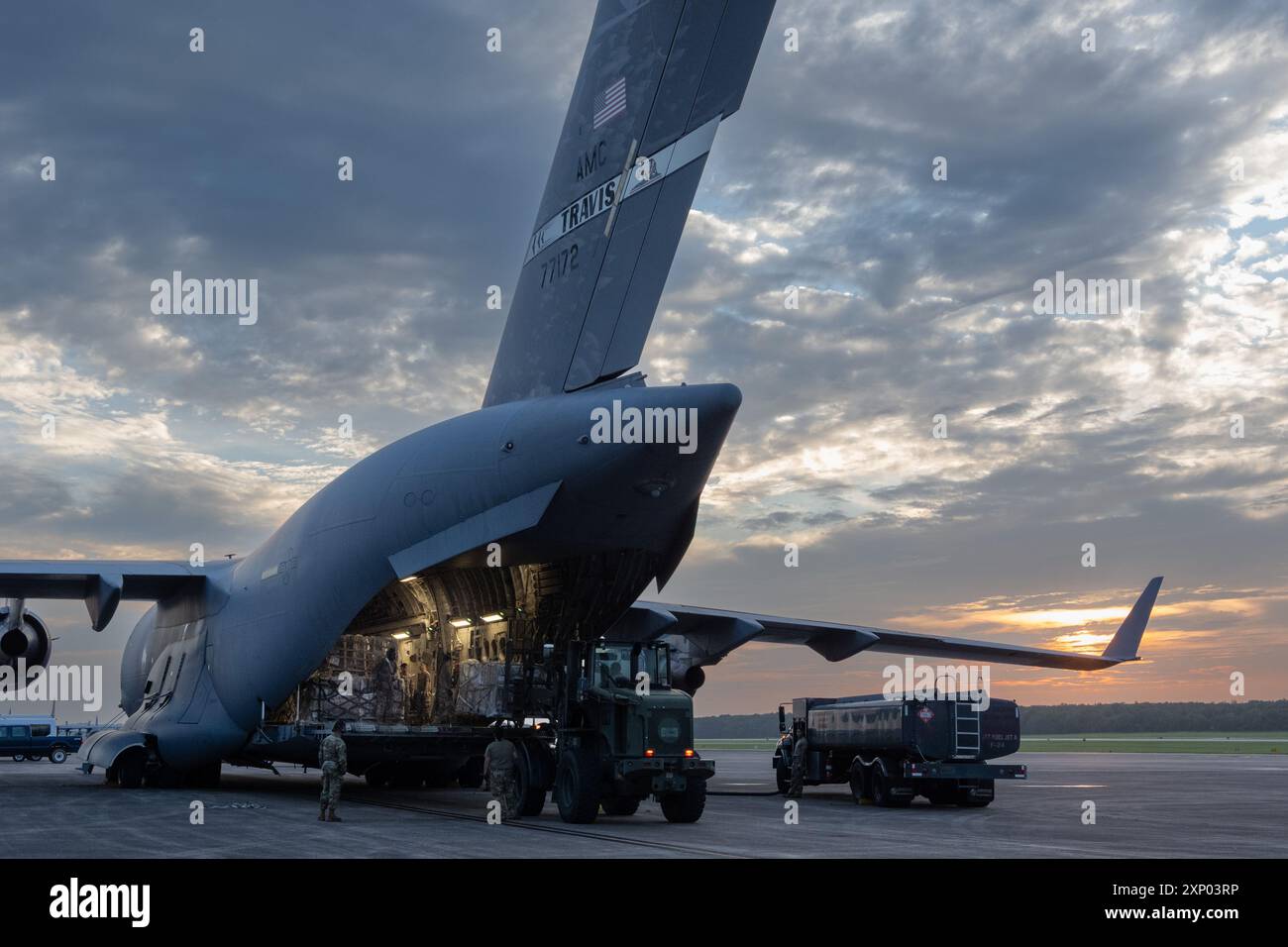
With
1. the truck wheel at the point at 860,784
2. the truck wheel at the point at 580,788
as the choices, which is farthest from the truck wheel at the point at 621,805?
the truck wheel at the point at 860,784

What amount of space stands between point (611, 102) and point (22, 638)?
17752 mm

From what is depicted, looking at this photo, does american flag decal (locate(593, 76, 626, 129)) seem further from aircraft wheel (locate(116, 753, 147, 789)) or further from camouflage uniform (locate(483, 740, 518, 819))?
aircraft wheel (locate(116, 753, 147, 789))

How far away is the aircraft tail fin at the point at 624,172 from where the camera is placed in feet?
54.4

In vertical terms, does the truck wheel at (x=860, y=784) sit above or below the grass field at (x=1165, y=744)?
above

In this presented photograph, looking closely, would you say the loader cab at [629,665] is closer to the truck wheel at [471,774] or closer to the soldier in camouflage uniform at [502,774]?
the soldier in camouflage uniform at [502,774]

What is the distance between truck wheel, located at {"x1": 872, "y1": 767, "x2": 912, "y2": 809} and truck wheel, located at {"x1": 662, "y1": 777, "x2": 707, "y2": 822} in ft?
19.9

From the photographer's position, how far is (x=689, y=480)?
1700 cm

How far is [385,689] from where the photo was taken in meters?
22.0

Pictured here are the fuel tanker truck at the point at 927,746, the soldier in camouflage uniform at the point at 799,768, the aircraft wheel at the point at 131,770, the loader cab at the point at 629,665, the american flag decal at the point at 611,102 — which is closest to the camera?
the american flag decal at the point at 611,102

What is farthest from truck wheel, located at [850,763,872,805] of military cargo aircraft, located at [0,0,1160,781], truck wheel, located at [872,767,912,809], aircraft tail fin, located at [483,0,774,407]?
aircraft tail fin, located at [483,0,774,407]

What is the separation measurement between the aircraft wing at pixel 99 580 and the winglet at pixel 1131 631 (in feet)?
77.5
